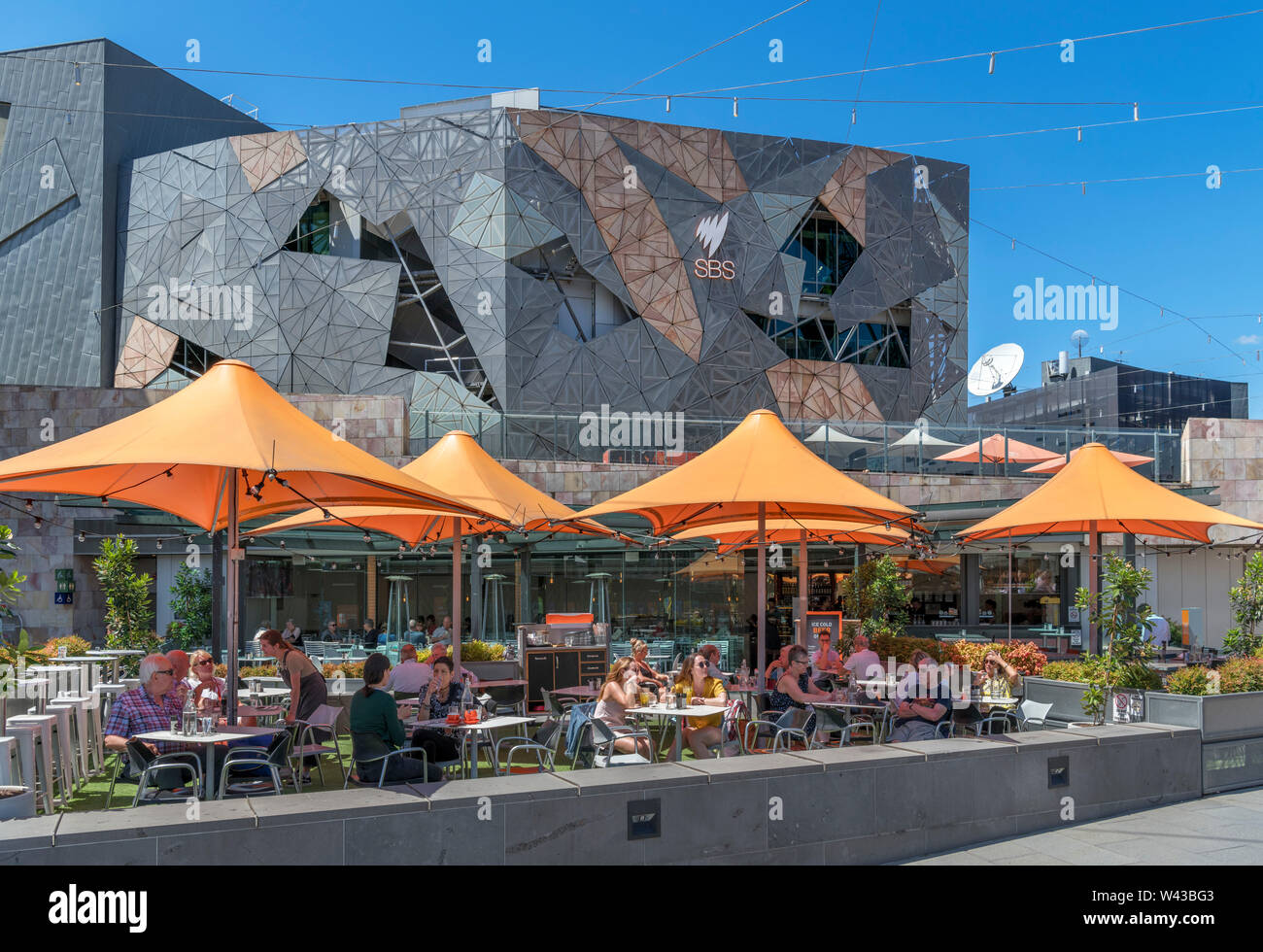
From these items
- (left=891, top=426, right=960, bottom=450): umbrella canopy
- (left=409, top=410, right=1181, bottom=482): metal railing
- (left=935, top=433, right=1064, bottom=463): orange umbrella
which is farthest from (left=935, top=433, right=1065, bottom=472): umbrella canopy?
(left=891, top=426, right=960, bottom=450): umbrella canopy

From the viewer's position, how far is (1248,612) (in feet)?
40.6

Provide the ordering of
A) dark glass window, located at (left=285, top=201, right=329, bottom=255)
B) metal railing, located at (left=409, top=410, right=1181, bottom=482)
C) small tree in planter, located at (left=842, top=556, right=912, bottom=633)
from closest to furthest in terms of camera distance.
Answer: small tree in planter, located at (left=842, top=556, right=912, bottom=633)
metal railing, located at (left=409, top=410, right=1181, bottom=482)
dark glass window, located at (left=285, top=201, right=329, bottom=255)

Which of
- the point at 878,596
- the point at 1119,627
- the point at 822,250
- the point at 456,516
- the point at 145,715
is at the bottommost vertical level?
the point at 145,715

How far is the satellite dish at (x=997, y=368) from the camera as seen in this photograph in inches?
1266

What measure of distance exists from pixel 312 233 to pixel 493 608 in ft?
55.7

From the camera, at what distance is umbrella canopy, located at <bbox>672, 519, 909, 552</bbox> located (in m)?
13.0

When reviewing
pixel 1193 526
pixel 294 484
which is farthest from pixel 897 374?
pixel 294 484

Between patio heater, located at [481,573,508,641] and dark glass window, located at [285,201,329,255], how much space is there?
15.7 metres

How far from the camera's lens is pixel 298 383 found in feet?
108

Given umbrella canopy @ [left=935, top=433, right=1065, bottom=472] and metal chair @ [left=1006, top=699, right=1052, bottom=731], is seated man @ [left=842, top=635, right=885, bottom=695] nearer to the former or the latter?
metal chair @ [left=1006, top=699, right=1052, bottom=731]

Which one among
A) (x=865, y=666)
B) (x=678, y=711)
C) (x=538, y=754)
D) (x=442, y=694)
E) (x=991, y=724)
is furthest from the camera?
(x=865, y=666)

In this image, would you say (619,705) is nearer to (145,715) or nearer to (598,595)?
(145,715)

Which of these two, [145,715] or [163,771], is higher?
[145,715]

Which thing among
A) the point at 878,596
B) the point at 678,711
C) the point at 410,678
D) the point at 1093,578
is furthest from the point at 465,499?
the point at 878,596
